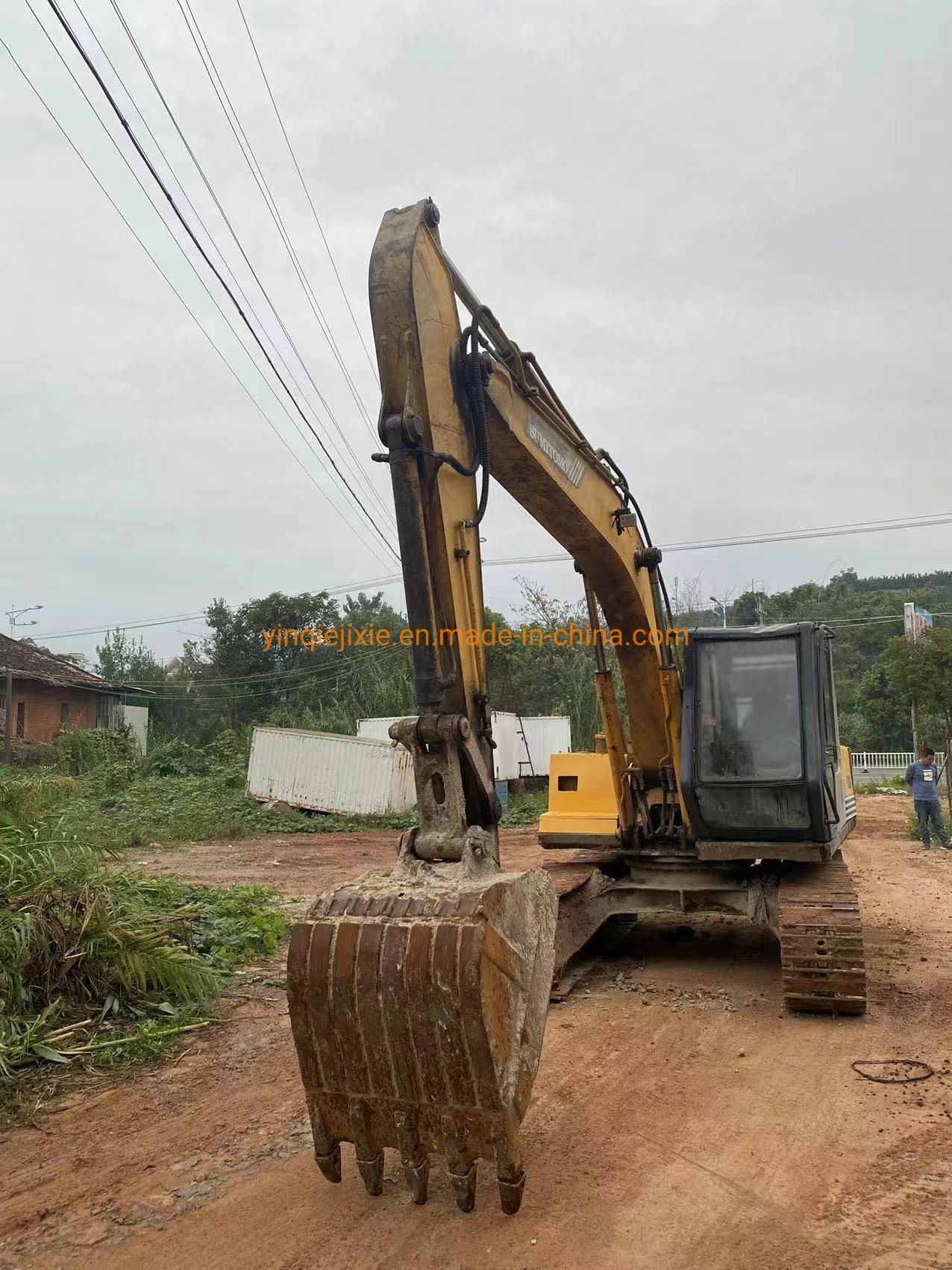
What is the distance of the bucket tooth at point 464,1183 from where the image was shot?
338 centimetres

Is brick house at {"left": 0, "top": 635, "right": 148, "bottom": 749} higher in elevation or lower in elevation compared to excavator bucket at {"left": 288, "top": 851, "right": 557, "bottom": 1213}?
higher

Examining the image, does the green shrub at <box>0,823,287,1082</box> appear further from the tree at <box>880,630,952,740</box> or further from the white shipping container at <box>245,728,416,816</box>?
the tree at <box>880,630,952,740</box>

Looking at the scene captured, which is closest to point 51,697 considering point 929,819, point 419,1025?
point 929,819

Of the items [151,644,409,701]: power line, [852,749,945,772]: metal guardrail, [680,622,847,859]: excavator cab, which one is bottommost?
[852,749,945,772]: metal guardrail

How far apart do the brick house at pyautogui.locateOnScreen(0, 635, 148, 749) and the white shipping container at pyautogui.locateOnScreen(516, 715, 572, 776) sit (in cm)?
1490

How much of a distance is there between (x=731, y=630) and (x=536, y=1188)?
13.9 ft

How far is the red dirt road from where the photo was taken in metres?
3.51

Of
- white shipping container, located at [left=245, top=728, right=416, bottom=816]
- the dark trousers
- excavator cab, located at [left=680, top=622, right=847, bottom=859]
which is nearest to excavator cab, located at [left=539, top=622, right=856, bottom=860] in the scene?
excavator cab, located at [left=680, top=622, right=847, bottom=859]

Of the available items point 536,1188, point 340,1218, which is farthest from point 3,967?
point 536,1188

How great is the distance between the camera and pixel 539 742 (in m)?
26.6

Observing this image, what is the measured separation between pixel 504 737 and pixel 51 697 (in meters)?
16.7

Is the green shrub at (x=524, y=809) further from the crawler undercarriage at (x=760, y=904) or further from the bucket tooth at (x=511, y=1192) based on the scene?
the bucket tooth at (x=511, y=1192)

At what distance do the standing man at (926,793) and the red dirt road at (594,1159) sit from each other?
872 centimetres

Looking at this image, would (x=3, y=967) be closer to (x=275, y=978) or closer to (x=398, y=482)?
(x=275, y=978)
